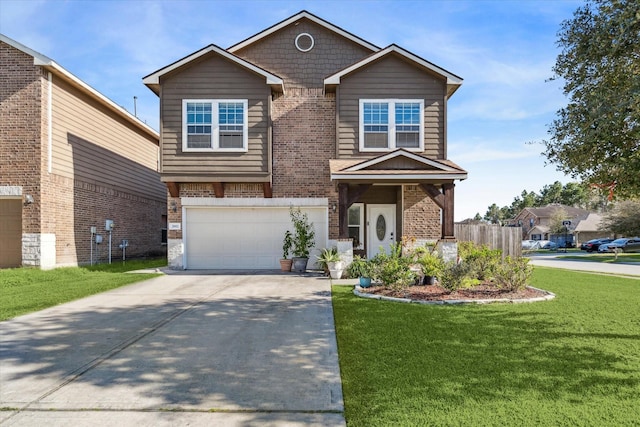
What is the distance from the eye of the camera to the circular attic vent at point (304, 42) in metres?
15.5

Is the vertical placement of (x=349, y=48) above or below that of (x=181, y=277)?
above

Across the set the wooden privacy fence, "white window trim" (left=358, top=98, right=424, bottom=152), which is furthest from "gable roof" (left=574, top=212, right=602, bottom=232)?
"white window trim" (left=358, top=98, right=424, bottom=152)

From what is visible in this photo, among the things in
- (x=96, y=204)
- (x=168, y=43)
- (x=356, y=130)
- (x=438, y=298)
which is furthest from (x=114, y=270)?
(x=438, y=298)

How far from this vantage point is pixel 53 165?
13969mm

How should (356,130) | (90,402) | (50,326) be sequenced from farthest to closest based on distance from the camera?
(356,130) < (50,326) < (90,402)

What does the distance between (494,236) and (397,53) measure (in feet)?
28.0

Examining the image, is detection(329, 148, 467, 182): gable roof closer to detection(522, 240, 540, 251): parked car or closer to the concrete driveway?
the concrete driveway

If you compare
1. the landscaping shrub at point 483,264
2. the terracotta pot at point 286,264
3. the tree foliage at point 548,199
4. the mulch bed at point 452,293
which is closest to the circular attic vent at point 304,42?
the terracotta pot at point 286,264

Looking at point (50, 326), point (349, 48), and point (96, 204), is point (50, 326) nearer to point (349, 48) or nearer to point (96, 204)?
point (96, 204)

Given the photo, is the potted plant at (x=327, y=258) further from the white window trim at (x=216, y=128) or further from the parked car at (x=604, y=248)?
the parked car at (x=604, y=248)

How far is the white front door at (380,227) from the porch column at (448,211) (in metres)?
2.94

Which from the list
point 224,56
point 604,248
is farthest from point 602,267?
point 604,248

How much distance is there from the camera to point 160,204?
22.2 m

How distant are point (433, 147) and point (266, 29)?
736 centimetres
